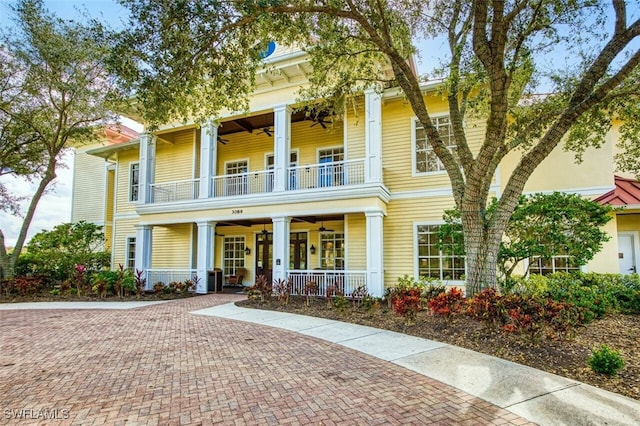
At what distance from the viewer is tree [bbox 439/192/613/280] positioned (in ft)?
26.8

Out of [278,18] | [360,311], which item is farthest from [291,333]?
[278,18]

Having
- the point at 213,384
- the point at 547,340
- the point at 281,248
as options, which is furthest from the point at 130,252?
the point at 547,340

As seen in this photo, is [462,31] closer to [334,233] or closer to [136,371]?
[334,233]

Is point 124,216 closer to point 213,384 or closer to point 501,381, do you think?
point 213,384

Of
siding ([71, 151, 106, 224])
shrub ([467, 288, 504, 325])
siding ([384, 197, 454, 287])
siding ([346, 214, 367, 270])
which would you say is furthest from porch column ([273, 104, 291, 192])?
siding ([71, 151, 106, 224])

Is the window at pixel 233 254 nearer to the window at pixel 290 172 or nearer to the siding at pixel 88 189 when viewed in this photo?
the window at pixel 290 172

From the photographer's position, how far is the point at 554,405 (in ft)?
12.3

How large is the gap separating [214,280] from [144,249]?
3.61 m

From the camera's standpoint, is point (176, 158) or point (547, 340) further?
point (176, 158)

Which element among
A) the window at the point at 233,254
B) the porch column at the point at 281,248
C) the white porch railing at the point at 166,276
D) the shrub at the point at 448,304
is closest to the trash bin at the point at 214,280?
the white porch railing at the point at 166,276

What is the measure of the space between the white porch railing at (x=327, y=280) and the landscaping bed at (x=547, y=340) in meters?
3.09

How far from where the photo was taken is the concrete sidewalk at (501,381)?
356 centimetres

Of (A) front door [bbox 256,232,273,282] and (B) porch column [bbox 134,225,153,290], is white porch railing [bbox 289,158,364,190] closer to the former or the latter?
(A) front door [bbox 256,232,273,282]

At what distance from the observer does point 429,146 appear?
12.8 m
